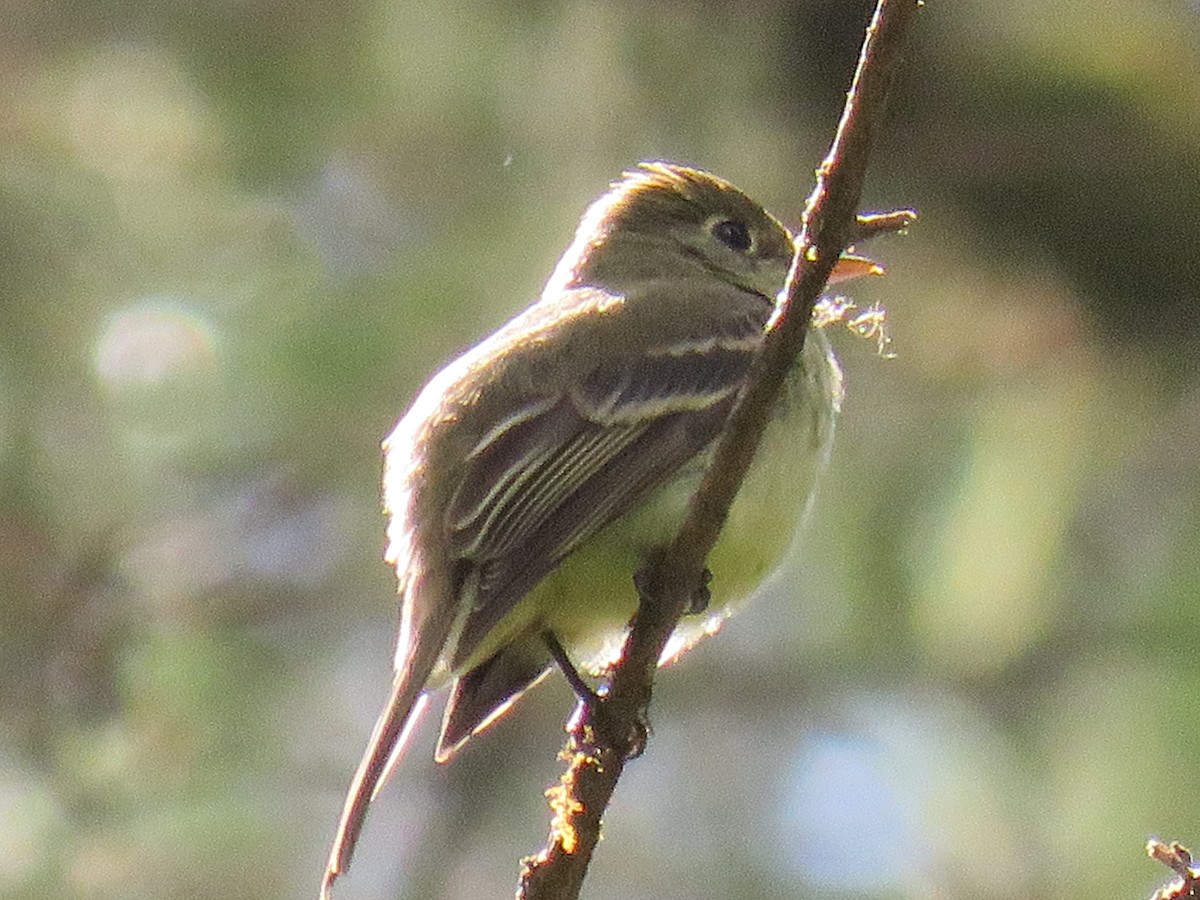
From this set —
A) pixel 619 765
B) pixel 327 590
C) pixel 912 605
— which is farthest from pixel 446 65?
pixel 619 765

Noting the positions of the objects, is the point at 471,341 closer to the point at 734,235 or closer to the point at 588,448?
the point at 734,235

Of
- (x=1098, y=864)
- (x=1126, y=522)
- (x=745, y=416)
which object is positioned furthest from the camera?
(x=1126, y=522)

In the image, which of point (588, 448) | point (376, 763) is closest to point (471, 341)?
point (588, 448)

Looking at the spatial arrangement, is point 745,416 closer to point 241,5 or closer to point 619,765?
point 619,765

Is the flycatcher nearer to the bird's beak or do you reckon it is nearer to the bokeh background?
the bird's beak

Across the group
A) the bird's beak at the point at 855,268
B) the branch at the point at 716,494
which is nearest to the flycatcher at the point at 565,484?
the bird's beak at the point at 855,268

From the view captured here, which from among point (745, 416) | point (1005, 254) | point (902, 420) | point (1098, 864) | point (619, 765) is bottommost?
point (1098, 864)

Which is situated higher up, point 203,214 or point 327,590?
point 203,214
